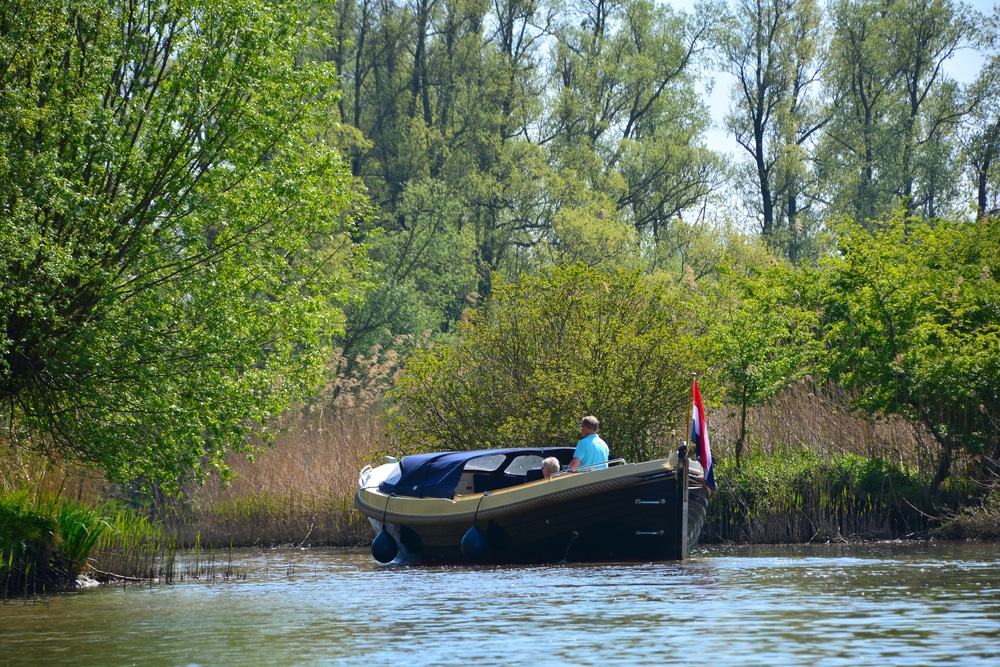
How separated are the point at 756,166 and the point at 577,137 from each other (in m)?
6.19

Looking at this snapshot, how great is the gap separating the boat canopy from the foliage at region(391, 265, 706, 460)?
1765mm

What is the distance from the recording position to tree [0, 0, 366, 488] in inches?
659

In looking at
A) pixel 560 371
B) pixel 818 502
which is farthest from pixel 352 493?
pixel 818 502

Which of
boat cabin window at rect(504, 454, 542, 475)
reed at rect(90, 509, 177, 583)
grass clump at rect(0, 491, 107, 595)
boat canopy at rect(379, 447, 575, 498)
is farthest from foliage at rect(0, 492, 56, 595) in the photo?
boat cabin window at rect(504, 454, 542, 475)

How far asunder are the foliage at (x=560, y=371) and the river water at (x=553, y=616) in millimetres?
4919

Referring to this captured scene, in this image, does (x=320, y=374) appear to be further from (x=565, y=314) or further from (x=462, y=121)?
(x=462, y=121)

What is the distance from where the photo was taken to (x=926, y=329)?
21.1 metres

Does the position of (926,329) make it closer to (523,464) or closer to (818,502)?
(818,502)

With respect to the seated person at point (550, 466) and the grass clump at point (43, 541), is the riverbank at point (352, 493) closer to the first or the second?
the grass clump at point (43, 541)

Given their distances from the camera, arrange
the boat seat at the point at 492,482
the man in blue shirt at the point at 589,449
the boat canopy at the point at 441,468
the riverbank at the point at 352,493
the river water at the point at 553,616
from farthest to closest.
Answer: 1. the boat seat at the point at 492,482
2. the boat canopy at the point at 441,468
3. the man in blue shirt at the point at 589,449
4. the riverbank at the point at 352,493
5. the river water at the point at 553,616

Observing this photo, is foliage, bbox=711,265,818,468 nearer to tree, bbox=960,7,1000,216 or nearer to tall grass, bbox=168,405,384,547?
tall grass, bbox=168,405,384,547

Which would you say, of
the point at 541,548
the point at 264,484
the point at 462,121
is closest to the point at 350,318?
the point at 462,121

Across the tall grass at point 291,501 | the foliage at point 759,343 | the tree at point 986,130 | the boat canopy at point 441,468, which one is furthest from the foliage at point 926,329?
the tree at point 986,130

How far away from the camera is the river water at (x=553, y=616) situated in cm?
971
